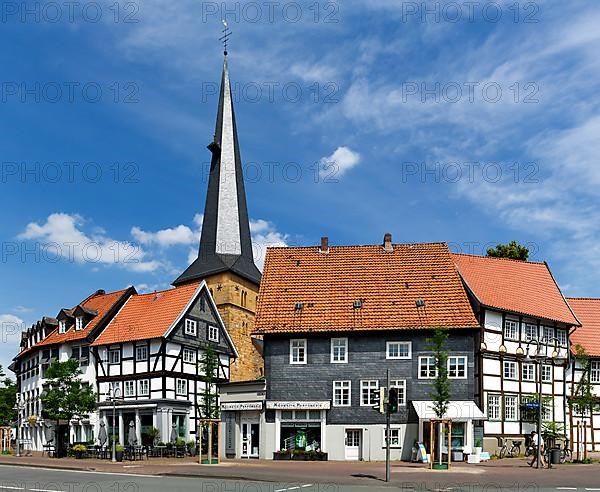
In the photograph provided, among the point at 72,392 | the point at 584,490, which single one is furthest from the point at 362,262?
the point at 584,490

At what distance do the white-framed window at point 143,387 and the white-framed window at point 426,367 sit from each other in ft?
64.9

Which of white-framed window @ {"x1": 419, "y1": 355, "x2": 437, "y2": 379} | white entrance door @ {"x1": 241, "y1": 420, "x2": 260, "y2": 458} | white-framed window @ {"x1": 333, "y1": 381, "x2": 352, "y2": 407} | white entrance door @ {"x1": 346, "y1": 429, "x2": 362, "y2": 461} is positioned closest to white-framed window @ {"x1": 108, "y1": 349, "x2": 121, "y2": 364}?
white entrance door @ {"x1": 241, "y1": 420, "x2": 260, "y2": 458}

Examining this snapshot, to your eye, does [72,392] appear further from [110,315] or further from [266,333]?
[266,333]

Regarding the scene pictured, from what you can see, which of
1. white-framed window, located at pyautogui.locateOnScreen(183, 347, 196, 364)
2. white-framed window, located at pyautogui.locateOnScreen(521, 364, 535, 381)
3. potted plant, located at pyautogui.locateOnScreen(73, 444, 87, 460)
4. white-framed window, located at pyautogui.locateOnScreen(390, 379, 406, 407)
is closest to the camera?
white-framed window, located at pyautogui.locateOnScreen(390, 379, 406, 407)

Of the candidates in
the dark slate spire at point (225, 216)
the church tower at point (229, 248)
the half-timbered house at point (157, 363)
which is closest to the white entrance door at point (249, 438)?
the half-timbered house at point (157, 363)

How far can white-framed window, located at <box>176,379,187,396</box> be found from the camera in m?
54.5

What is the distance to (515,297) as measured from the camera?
4853cm

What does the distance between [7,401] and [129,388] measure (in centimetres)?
2553

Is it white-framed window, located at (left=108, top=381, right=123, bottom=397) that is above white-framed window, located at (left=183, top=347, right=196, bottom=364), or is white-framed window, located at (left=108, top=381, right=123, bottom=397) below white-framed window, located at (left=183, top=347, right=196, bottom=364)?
below

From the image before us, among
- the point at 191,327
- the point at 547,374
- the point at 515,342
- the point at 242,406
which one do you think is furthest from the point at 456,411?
the point at 191,327

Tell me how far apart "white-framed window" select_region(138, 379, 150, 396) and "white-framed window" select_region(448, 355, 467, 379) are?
21240 mm

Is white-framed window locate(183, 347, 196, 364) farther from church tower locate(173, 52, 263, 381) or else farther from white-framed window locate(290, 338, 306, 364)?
church tower locate(173, 52, 263, 381)

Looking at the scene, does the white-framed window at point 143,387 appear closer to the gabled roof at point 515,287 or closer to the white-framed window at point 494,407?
the gabled roof at point 515,287

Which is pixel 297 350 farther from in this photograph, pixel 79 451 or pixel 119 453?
pixel 79 451
